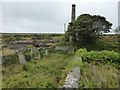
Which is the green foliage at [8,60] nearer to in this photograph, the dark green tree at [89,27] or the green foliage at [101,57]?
the green foliage at [101,57]

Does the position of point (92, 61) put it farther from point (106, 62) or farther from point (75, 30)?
point (75, 30)

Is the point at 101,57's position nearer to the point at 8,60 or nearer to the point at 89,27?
the point at 89,27

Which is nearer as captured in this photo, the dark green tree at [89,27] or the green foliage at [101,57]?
the green foliage at [101,57]

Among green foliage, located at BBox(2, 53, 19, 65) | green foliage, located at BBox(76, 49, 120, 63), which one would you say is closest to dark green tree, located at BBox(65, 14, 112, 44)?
green foliage, located at BBox(76, 49, 120, 63)

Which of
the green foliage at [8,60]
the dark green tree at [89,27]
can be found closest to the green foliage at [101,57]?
the dark green tree at [89,27]

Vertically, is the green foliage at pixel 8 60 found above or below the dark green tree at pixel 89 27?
below

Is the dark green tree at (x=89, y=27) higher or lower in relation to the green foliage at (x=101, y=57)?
higher

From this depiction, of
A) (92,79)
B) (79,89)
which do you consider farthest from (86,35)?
(79,89)

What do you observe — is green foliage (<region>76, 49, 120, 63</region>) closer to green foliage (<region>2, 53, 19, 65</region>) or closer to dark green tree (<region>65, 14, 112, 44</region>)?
dark green tree (<region>65, 14, 112, 44</region>)

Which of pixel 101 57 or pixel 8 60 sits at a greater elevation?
pixel 101 57

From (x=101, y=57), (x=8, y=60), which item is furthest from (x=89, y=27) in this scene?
(x=8, y=60)

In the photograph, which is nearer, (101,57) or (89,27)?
(101,57)

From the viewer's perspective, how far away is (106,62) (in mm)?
6809

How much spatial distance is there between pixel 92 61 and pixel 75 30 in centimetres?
607
